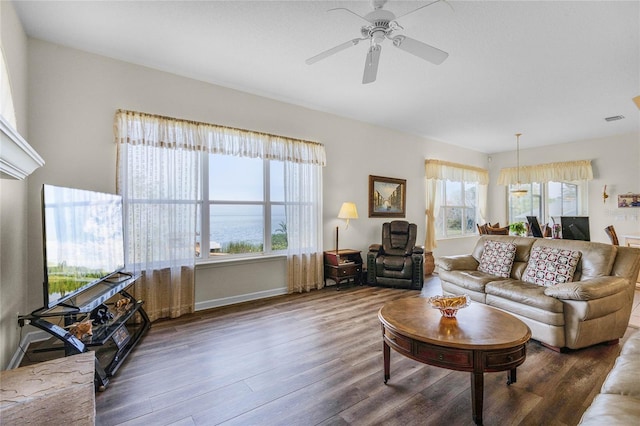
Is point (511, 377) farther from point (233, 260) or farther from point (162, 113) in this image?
point (162, 113)

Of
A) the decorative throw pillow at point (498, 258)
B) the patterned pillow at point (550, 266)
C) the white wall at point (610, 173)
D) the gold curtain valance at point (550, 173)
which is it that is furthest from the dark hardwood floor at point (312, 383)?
the gold curtain valance at point (550, 173)

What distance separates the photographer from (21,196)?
2.50 metres

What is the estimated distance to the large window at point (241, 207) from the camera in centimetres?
380

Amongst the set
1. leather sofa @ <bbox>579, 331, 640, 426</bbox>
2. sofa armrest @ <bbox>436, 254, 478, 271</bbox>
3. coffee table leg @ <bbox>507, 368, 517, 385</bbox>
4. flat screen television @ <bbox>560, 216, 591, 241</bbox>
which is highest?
flat screen television @ <bbox>560, 216, 591, 241</bbox>

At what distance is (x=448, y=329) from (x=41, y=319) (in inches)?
107

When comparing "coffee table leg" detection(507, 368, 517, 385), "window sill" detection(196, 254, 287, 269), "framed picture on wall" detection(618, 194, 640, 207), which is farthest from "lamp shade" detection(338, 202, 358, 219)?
"framed picture on wall" detection(618, 194, 640, 207)

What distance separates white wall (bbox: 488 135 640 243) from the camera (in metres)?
5.63

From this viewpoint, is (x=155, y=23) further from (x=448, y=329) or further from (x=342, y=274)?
(x=342, y=274)

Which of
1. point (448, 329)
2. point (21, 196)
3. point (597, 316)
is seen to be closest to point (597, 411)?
point (448, 329)

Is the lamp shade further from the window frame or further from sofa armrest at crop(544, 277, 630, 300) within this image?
the window frame

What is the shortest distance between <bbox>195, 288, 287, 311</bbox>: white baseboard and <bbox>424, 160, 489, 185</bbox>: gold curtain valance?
4102 millimetres

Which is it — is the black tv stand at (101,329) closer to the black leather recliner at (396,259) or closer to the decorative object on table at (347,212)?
the decorative object on table at (347,212)

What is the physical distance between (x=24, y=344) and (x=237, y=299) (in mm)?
2034

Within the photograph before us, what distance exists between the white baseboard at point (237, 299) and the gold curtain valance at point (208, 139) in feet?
6.29
